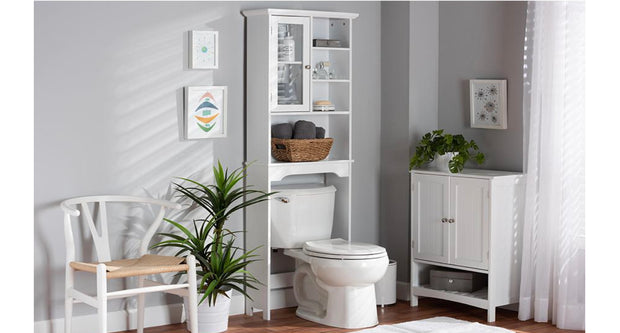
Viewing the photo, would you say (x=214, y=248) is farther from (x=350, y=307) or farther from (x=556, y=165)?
(x=556, y=165)

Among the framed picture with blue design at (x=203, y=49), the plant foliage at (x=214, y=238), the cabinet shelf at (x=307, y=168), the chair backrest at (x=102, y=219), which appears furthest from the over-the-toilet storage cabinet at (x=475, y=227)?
the chair backrest at (x=102, y=219)

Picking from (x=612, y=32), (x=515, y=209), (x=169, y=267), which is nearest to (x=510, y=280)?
(x=515, y=209)

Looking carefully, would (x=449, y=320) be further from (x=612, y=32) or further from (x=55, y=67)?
(x=612, y=32)

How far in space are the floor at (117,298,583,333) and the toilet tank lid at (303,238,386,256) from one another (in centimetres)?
44

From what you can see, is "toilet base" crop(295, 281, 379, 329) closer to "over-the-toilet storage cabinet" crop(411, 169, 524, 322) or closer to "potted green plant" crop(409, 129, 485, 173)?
"over-the-toilet storage cabinet" crop(411, 169, 524, 322)

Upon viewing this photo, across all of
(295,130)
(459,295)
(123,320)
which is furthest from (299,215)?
(123,320)

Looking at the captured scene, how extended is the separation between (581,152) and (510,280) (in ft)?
2.87

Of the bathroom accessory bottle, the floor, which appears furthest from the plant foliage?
the bathroom accessory bottle

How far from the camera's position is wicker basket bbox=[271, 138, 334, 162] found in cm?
448

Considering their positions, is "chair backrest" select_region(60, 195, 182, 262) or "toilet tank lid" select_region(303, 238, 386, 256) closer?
"chair backrest" select_region(60, 195, 182, 262)

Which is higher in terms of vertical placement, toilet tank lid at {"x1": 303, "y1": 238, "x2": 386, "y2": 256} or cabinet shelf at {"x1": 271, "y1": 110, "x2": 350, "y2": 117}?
cabinet shelf at {"x1": 271, "y1": 110, "x2": 350, "y2": 117}

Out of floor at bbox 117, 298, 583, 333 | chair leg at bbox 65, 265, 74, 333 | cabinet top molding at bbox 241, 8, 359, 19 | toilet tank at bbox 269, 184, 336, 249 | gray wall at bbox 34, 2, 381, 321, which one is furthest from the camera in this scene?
toilet tank at bbox 269, 184, 336, 249

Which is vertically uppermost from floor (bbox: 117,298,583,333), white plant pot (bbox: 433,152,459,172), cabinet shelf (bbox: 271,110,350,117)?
cabinet shelf (bbox: 271,110,350,117)

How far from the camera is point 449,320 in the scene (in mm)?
4391
